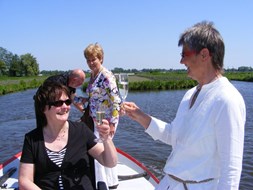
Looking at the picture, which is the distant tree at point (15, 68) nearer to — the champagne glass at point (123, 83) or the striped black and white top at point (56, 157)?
the striped black and white top at point (56, 157)

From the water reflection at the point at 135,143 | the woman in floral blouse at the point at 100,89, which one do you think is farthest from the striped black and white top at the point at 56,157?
the water reflection at the point at 135,143

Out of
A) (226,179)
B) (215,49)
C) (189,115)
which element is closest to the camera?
(226,179)

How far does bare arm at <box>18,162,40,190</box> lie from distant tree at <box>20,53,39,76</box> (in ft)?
368

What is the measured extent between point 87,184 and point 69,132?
1.56 feet

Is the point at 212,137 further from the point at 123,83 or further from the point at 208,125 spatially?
the point at 123,83

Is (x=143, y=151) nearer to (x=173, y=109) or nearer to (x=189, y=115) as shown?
(x=189, y=115)

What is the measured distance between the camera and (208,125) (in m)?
1.84

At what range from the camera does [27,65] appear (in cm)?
10950

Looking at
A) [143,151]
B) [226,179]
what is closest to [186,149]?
[226,179]

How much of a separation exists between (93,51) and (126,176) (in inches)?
73.0

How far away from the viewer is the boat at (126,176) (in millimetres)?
4199

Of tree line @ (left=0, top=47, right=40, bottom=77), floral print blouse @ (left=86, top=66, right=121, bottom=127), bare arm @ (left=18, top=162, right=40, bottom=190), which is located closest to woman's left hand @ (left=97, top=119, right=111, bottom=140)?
bare arm @ (left=18, top=162, right=40, bottom=190)

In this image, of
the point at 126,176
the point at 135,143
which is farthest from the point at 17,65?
the point at 126,176

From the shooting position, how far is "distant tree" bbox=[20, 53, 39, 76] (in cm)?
10950
